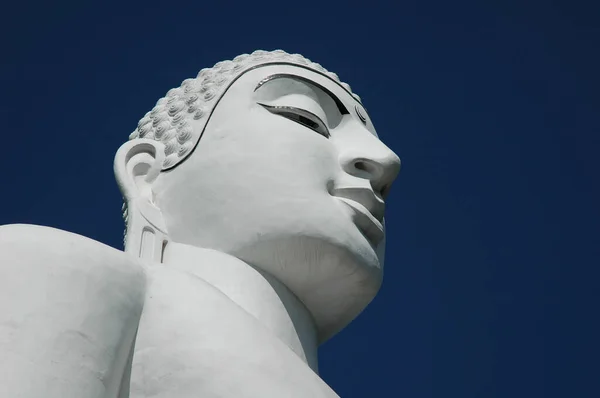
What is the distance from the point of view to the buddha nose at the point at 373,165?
654 cm

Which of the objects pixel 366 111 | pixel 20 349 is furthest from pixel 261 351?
pixel 366 111

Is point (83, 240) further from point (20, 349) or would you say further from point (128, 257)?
point (20, 349)

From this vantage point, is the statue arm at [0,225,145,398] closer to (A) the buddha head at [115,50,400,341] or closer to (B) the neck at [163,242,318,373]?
(B) the neck at [163,242,318,373]

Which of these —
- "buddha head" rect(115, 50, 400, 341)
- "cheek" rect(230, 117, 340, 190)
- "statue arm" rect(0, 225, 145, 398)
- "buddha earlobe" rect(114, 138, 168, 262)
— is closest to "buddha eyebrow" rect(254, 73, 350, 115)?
"buddha head" rect(115, 50, 400, 341)

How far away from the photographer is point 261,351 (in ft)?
17.2

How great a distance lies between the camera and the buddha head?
6.18m

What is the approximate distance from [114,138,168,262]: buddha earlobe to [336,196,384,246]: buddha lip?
93cm

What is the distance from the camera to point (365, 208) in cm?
644

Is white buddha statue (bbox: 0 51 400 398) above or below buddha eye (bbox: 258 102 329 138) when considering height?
below

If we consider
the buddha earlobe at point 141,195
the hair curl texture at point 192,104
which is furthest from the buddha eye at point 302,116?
the buddha earlobe at point 141,195

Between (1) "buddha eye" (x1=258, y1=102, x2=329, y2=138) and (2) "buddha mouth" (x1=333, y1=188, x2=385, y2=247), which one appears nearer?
(2) "buddha mouth" (x1=333, y1=188, x2=385, y2=247)

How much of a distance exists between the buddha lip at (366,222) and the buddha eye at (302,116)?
54 centimetres

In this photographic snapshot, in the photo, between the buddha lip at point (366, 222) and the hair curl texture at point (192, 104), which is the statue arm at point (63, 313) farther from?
the hair curl texture at point (192, 104)

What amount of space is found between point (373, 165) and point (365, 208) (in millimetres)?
252
